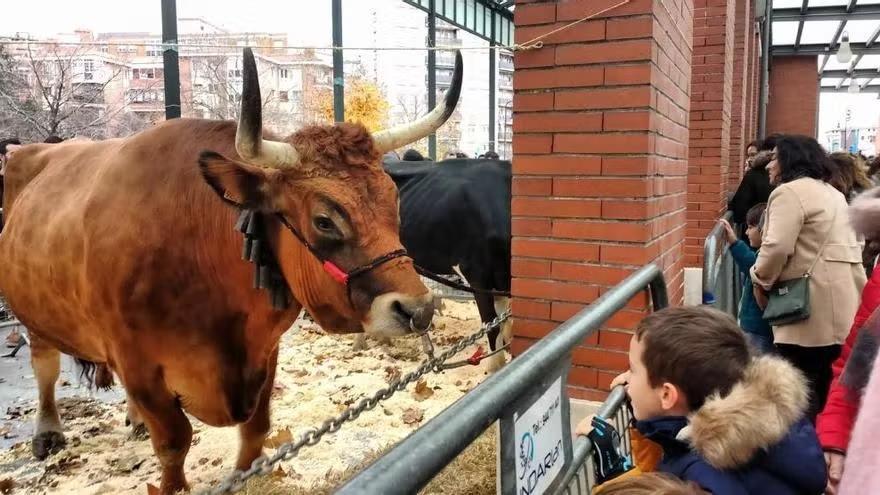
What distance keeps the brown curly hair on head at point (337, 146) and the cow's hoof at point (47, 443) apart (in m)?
3.11

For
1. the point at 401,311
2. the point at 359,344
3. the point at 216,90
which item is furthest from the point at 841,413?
the point at 216,90

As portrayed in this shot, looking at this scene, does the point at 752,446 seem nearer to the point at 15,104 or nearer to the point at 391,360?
the point at 391,360

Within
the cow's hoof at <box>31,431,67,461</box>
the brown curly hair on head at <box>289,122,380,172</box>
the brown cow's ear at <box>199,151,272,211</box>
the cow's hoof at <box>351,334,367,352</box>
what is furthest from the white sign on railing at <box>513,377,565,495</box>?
the cow's hoof at <box>351,334,367,352</box>

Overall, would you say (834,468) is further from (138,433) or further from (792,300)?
(138,433)

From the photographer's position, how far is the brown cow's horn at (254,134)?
2584 mm

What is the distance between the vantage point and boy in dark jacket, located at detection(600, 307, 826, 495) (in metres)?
1.60

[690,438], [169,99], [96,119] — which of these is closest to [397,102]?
[96,119]

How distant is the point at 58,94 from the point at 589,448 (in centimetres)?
1405

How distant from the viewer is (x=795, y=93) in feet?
73.0

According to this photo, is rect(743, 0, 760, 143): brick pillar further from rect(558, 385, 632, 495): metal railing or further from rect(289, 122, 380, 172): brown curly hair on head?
rect(558, 385, 632, 495): metal railing

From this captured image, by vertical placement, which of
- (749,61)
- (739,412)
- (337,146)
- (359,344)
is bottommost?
(359,344)

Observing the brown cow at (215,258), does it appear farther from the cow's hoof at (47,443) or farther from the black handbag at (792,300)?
the black handbag at (792,300)

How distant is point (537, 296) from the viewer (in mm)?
3508

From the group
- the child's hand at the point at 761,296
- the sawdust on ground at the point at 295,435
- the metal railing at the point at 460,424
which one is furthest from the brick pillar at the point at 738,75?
the metal railing at the point at 460,424
